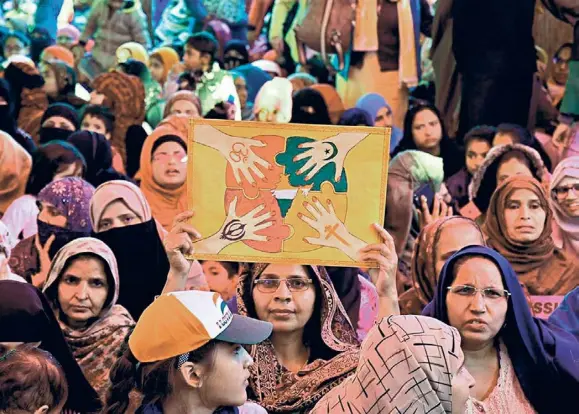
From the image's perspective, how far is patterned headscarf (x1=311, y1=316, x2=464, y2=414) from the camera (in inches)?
131

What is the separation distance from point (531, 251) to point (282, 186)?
2.34m

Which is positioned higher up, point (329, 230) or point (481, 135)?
point (481, 135)

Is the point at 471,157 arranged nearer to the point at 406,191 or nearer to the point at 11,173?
the point at 406,191

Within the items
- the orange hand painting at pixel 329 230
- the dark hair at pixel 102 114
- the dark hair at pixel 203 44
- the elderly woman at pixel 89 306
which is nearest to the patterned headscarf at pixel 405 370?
the orange hand painting at pixel 329 230

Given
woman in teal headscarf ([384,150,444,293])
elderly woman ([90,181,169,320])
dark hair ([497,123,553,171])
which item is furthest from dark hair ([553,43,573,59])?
elderly woman ([90,181,169,320])

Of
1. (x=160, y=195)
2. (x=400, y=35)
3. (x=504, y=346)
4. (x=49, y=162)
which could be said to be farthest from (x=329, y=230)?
(x=400, y=35)

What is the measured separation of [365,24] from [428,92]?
0.77m

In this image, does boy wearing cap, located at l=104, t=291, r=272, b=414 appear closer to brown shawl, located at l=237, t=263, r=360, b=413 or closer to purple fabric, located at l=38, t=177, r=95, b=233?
brown shawl, located at l=237, t=263, r=360, b=413

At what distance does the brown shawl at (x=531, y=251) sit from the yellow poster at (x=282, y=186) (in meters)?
2.12

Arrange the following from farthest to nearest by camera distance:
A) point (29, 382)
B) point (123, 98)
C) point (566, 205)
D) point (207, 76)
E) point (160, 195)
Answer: point (207, 76) < point (123, 98) < point (160, 195) < point (566, 205) < point (29, 382)

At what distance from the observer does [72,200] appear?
6.46 meters

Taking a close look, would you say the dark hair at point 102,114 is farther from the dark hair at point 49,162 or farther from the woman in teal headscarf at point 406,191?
the woman in teal headscarf at point 406,191

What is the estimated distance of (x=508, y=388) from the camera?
15.0 feet

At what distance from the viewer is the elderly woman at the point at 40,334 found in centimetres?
438
